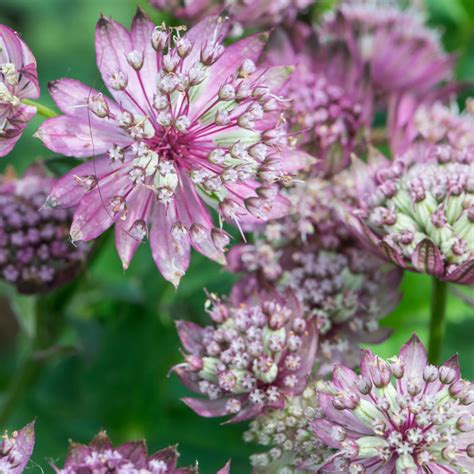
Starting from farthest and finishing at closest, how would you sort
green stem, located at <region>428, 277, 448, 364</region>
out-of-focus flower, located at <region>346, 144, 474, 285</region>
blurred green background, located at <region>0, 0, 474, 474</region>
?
blurred green background, located at <region>0, 0, 474, 474</region>
green stem, located at <region>428, 277, 448, 364</region>
out-of-focus flower, located at <region>346, 144, 474, 285</region>

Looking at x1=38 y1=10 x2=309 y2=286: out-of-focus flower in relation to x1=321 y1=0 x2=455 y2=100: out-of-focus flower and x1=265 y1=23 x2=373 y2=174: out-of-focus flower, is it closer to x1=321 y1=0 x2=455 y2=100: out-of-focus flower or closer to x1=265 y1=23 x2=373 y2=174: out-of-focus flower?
x1=265 y1=23 x2=373 y2=174: out-of-focus flower

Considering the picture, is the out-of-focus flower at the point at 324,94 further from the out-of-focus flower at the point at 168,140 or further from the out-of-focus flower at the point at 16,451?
the out-of-focus flower at the point at 16,451

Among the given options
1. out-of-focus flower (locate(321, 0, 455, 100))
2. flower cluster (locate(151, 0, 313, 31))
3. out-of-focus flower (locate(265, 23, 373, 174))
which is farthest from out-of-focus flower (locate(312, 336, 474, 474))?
out-of-focus flower (locate(321, 0, 455, 100))

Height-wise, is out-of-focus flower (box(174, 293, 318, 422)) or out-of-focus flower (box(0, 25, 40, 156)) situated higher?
out-of-focus flower (box(0, 25, 40, 156))

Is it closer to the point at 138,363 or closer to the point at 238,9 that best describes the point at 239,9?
the point at 238,9

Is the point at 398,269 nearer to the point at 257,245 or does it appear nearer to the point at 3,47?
the point at 257,245

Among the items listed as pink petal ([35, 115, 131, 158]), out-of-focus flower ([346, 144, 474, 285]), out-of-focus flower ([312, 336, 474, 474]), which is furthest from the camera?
out-of-focus flower ([346, 144, 474, 285])
